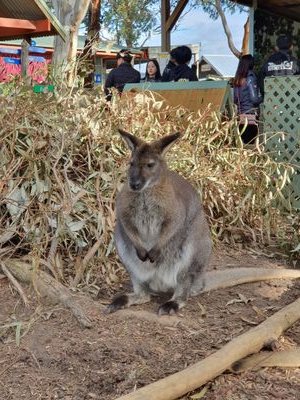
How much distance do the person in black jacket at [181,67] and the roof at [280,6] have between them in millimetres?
3300

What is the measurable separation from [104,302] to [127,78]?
4944mm

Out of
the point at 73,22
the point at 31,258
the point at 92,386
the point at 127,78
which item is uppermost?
the point at 73,22

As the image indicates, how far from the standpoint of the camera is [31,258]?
12.5 ft

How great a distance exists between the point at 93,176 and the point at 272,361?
212cm

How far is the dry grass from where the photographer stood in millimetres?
4016

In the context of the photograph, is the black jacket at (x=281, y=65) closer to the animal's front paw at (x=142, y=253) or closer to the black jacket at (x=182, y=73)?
the black jacket at (x=182, y=73)

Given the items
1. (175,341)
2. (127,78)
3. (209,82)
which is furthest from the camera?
(127,78)

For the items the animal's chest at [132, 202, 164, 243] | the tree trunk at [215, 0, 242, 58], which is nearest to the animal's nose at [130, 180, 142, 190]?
the animal's chest at [132, 202, 164, 243]

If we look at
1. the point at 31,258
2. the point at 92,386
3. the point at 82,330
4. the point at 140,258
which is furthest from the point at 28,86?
the point at 92,386

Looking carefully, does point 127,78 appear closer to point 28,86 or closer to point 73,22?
point 73,22

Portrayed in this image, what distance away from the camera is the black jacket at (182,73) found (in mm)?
7707

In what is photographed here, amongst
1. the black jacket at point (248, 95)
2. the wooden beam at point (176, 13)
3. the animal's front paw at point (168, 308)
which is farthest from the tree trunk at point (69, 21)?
the animal's front paw at point (168, 308)

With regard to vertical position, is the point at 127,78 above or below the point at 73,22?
below

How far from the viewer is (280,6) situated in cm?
1074
